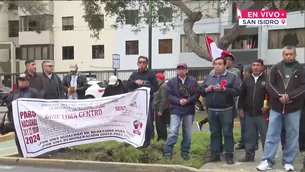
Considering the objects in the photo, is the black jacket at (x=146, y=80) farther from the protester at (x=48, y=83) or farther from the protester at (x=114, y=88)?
the protester at (x=48, y=83)

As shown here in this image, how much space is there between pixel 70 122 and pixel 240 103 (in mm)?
3247

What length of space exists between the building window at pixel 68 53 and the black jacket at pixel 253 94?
1640 inches

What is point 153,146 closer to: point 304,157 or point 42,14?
point 304,157

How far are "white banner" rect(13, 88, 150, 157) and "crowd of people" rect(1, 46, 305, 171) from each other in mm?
403

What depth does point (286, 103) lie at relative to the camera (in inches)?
267

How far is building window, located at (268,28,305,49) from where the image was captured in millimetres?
37938

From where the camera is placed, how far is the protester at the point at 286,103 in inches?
266

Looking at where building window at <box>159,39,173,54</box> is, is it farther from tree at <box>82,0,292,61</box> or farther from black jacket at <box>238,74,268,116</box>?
black jacket at <box>238,74,268,116</box>

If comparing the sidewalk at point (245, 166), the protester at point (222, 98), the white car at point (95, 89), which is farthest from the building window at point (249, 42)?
the protester at point (222, 98)

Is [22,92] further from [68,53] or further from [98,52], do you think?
[68,53]

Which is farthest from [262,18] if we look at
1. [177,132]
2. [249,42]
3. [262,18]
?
[249,42]

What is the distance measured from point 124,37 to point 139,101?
37630mm

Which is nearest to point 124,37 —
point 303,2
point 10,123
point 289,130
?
point 303,2

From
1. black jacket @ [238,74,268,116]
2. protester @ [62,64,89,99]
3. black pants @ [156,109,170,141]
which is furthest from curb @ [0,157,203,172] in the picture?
protester @ [62,64,89,99]
